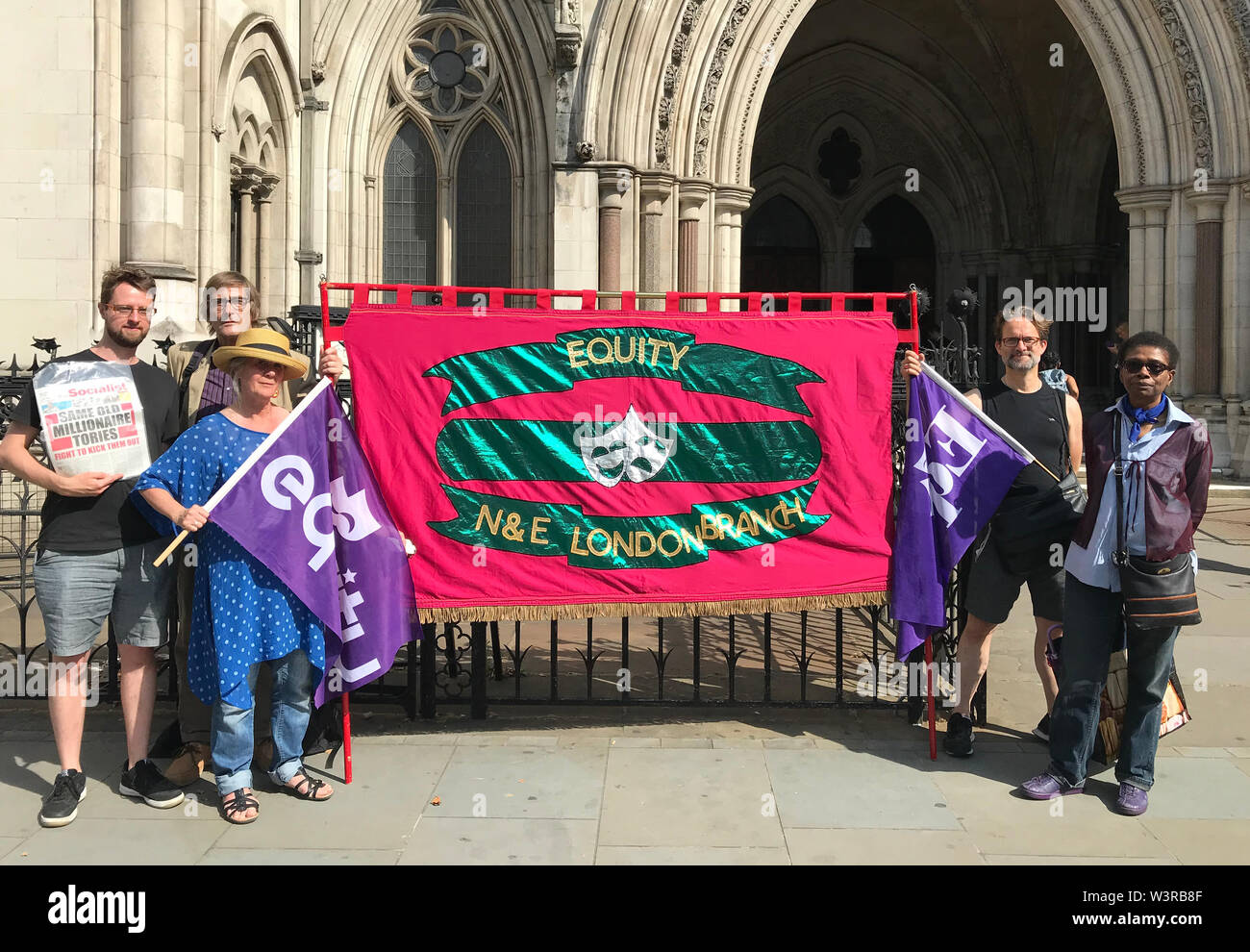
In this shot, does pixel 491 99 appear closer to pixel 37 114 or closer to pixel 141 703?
pixel 37 114

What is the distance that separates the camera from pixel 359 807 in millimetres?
4738

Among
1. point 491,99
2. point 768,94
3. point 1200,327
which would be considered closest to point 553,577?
point 491,99

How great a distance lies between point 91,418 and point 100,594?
718 millimetres

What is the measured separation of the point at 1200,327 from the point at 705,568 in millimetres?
12870

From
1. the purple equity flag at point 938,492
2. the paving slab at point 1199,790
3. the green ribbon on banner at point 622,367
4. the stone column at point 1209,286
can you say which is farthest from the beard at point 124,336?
the stone column at point 1209,286

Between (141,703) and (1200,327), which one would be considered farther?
(1200,327)

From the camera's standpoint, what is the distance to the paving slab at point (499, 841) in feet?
13.8

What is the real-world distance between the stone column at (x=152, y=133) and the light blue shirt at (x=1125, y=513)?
28.3 feet

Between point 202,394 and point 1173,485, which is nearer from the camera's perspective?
point 1173,485

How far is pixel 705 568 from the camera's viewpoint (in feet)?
18.5

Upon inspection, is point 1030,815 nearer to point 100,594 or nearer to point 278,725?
point 278,725

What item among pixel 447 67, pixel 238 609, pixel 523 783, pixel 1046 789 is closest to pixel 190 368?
pixel 238 609

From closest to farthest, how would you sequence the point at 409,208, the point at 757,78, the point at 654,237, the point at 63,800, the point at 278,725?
1. the point at 63,800
2. the point at 278,725
3. the point at 654,237
4. the point at 757,78
5. the point at 409,208
